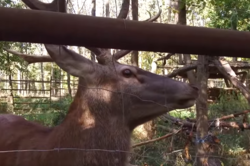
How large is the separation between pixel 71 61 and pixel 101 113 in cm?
58

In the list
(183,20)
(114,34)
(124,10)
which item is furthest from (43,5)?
(183,20)

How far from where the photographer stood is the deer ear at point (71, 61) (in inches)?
107

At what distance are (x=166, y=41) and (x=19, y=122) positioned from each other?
95.6 inches

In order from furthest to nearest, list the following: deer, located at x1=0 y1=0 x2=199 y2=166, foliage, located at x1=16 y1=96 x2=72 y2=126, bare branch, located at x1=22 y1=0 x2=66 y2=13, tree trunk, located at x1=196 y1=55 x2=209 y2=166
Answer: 1. tree trunk, located at x1=196 y1=55 x2=209 y2=166
2. foliage, located at x1=16 y1=96 x2=72 y2=126
3. deer, located at x1=0 y1=0 x2=199 y2=166
4. bare branch, located at x1=22 y1=0 x2=66 y2=13

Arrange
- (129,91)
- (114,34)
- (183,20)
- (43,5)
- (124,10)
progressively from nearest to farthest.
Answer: (114,34) < (43,5) < (129,91) < (124,10) < (183,20)

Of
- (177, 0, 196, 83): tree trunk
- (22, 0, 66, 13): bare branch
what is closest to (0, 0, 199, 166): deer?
(22, 0, 66, 13): bare branch

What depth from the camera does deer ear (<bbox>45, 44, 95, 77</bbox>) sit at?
2.71m

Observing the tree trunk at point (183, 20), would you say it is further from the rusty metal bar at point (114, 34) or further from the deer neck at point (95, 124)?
the rusty metal bar at point (114, 34)

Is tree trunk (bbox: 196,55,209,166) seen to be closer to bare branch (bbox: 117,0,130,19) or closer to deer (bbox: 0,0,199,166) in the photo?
bare branch (bbox: 117,0,130,19)

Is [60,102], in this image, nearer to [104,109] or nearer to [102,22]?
[104,109]

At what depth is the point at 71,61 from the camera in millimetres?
3025

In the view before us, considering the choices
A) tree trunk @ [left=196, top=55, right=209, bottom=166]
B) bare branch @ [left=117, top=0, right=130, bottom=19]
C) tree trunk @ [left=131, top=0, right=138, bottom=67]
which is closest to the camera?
bare branch @ [left=117, top=0, right=130, bottom=19]

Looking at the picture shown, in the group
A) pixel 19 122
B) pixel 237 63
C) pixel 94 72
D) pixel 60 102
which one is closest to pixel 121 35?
pixel 94 72

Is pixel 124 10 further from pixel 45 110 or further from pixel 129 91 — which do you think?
pixel 45 110
